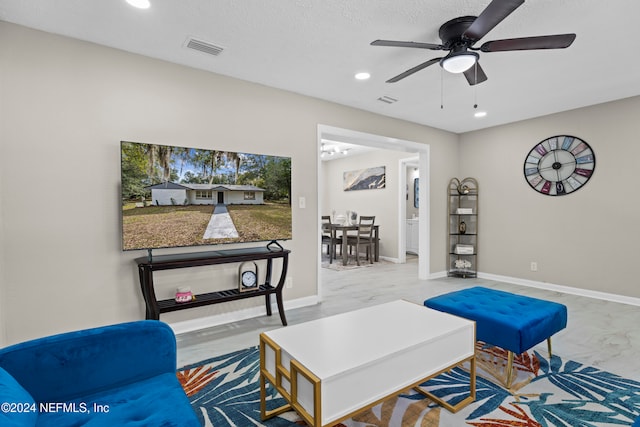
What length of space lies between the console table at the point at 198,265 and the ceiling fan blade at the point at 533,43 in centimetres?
243

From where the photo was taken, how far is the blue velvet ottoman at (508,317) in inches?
81.7

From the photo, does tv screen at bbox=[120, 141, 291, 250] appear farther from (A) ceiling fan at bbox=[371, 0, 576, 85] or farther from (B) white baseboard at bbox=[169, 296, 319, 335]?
(A) ceiling fan at bbox=[371, 0, 576, 85]

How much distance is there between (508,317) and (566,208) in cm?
328

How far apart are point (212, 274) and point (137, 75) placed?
6.38ft

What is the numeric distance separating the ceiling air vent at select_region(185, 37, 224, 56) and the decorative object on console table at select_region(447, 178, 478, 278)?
4.37m

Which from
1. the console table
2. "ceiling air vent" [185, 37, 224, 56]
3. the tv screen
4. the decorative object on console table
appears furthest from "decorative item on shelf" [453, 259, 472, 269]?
"ceiling air vent" [185, 37, 224, 56]

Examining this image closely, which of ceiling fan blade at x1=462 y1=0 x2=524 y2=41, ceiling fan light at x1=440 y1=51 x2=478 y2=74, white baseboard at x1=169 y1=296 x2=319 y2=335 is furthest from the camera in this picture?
white baseboard at x1=169 y1=296 x2=319 y2=335

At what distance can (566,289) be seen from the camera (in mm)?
4496

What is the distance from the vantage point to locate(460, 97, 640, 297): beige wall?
13.2 ft

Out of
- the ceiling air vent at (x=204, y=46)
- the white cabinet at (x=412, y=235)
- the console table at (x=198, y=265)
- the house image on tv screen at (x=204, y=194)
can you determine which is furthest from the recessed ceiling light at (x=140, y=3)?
the white cabinet at (x=412, y=235)

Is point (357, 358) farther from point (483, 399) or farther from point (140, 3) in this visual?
point (140, 3)

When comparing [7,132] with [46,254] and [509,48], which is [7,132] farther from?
[509,48]

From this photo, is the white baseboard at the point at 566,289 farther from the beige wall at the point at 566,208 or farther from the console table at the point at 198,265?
the console table at the point at 198,265

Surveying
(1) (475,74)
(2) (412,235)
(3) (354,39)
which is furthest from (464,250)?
(3) (354,39)
